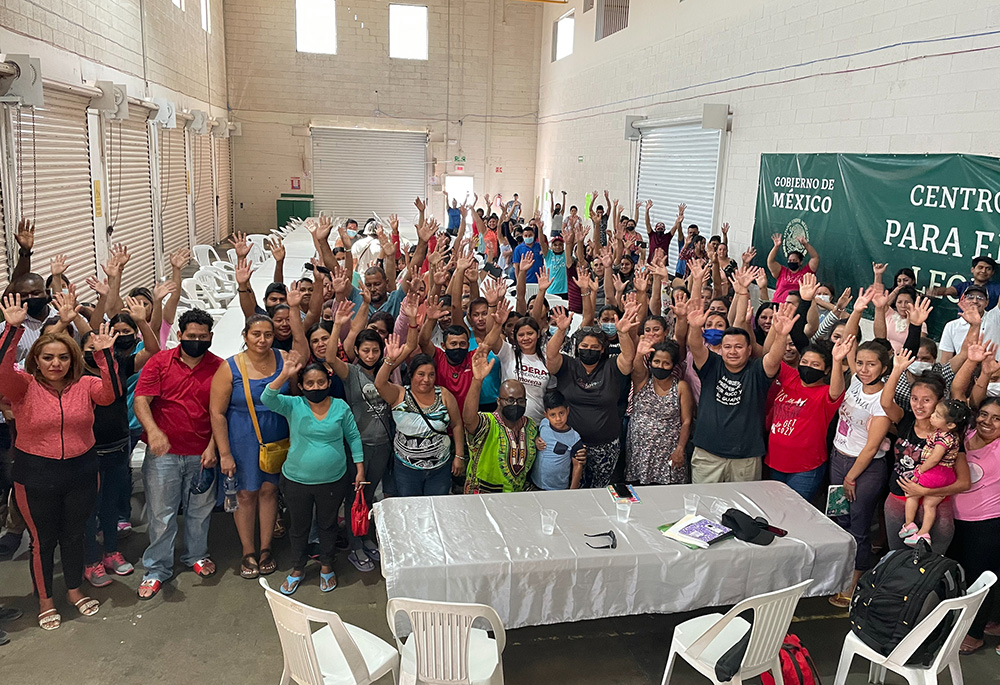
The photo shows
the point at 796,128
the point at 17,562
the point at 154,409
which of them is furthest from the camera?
the point at 796,128

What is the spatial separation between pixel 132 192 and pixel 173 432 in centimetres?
825

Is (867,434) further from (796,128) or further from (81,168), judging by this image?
(81,168)

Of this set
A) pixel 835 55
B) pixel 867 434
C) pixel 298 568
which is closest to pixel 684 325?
pixel 867 434

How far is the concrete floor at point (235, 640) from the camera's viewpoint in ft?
11.5

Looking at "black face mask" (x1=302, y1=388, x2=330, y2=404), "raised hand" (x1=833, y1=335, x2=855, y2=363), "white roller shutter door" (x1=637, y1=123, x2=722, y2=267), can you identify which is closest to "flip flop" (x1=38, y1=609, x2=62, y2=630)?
"black face mask" (x1=302, y1=388, x2=330, y2=404)

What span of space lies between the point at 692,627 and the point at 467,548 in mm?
1067

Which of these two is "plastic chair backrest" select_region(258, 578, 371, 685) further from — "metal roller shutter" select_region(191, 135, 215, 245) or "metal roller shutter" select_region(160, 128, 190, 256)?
"metal roller shutter" select_region(191, 135, 215, 245)

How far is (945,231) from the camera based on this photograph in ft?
20.2

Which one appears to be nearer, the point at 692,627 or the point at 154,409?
the point at 692,627

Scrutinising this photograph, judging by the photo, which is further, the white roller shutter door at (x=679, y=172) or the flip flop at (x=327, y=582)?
the white roller shutter door at (x=679, y=172)

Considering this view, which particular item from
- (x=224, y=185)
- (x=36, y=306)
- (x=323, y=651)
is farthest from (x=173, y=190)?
(x=323, y=651)

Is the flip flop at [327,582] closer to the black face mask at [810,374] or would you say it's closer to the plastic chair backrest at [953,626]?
the plastic chair backrest at [953,626]

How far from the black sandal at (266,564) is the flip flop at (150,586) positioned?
0.55 m

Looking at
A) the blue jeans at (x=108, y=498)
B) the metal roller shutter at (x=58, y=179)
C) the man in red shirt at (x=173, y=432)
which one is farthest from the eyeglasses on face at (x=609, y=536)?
the metal roller shutter at (x=58, y=179)
